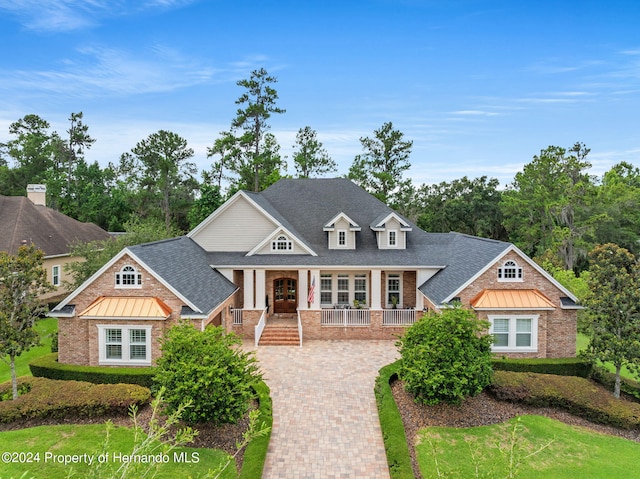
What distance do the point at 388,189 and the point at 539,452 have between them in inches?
1501

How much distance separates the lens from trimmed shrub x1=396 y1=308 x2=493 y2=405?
1389cm

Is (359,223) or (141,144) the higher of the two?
(141,144)

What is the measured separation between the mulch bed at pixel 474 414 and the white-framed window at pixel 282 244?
11955 millimetres

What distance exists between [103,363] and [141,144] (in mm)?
38746

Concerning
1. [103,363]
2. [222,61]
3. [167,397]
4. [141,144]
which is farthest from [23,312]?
[141,144]

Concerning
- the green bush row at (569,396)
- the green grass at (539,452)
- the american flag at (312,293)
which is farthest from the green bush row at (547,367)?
the american flag at (312,293)

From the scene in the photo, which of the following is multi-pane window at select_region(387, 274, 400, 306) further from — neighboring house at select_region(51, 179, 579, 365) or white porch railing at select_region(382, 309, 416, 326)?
white porch railing at select_region(382, 309, 416, 326)

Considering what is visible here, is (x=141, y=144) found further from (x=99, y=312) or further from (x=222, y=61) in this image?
(x=99, y=312)

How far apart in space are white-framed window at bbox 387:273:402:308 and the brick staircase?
272 inches

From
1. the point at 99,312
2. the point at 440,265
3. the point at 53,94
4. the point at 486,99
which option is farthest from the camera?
the point at 53,94

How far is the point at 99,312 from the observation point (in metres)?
17.0

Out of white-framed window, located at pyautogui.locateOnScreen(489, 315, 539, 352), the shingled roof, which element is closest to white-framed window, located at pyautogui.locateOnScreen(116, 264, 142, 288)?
the shingled roof

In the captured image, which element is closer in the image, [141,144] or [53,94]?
[53,94]

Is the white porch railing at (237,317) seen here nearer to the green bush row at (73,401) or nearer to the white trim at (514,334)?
the green bush row at (73,401)
